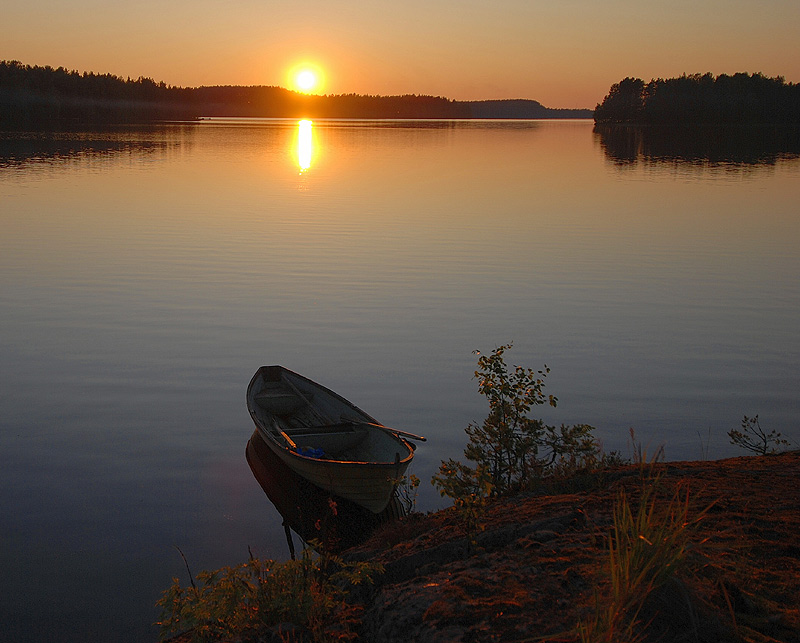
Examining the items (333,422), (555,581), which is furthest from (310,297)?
(555,581)

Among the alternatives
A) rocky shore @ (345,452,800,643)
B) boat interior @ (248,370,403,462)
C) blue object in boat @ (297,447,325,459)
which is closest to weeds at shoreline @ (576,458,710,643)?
rocky shore @ (345,452,800,643)

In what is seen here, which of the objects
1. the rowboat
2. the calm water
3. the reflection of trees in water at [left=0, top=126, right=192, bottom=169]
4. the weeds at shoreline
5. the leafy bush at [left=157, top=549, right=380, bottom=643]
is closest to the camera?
the weeds at shoreline

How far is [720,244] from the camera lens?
30.6 m

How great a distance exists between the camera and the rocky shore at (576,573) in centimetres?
491

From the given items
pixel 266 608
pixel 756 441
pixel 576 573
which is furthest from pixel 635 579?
pixel 756 441

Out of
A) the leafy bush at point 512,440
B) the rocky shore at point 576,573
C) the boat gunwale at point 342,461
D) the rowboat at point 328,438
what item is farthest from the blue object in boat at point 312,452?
the rocky shore at point 576,573

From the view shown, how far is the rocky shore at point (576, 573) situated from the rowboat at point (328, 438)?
83.7 inches

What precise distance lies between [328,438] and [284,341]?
252 inches

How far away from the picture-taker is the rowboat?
10.8m

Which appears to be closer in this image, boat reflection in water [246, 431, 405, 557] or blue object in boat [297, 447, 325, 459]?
boat reflection in water [246, 431, 405, 557]

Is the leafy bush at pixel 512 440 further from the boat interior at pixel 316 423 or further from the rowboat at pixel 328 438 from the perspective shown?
the boat interior at pixel 316 423

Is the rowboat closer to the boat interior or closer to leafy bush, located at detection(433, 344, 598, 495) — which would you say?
the boat interior

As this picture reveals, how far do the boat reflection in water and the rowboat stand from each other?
0.73 feet

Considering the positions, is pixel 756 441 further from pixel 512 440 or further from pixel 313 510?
pixel 313 510
